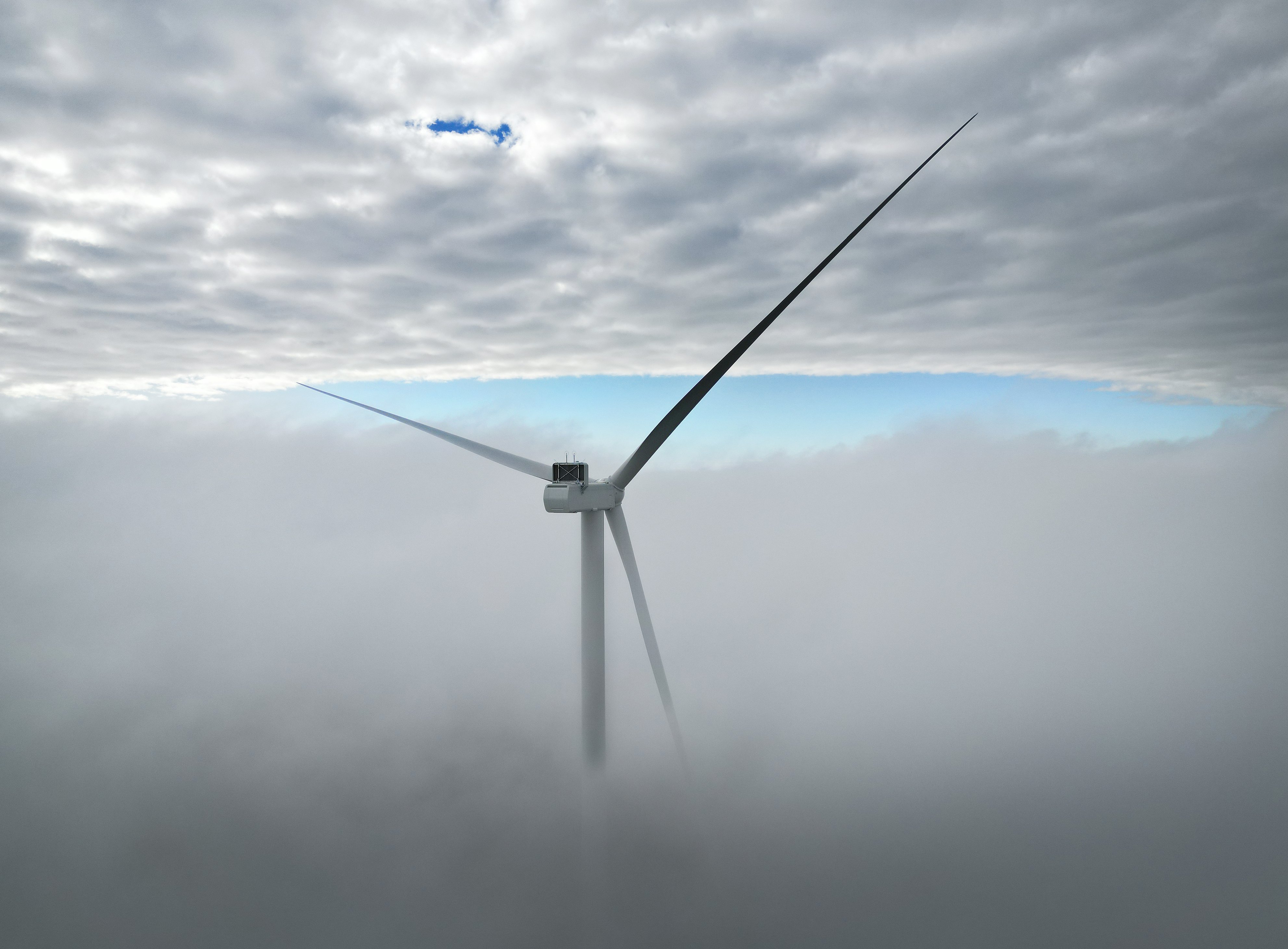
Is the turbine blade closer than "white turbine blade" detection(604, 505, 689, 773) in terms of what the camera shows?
Yes

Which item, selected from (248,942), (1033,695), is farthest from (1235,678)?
(248,942)

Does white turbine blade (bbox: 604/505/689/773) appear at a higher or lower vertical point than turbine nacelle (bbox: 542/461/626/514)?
lower

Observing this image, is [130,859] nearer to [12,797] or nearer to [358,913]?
[358,913]

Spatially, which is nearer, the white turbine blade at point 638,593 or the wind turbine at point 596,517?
the wind turbine at point 596,517

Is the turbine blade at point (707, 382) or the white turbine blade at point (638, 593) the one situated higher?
the turbine blade at point (707, 382)

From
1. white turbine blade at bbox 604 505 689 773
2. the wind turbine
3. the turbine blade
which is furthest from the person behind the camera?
white turbine blade at bbox 604 505 689 773

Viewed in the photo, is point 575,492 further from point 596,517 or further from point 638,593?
point 638,593
